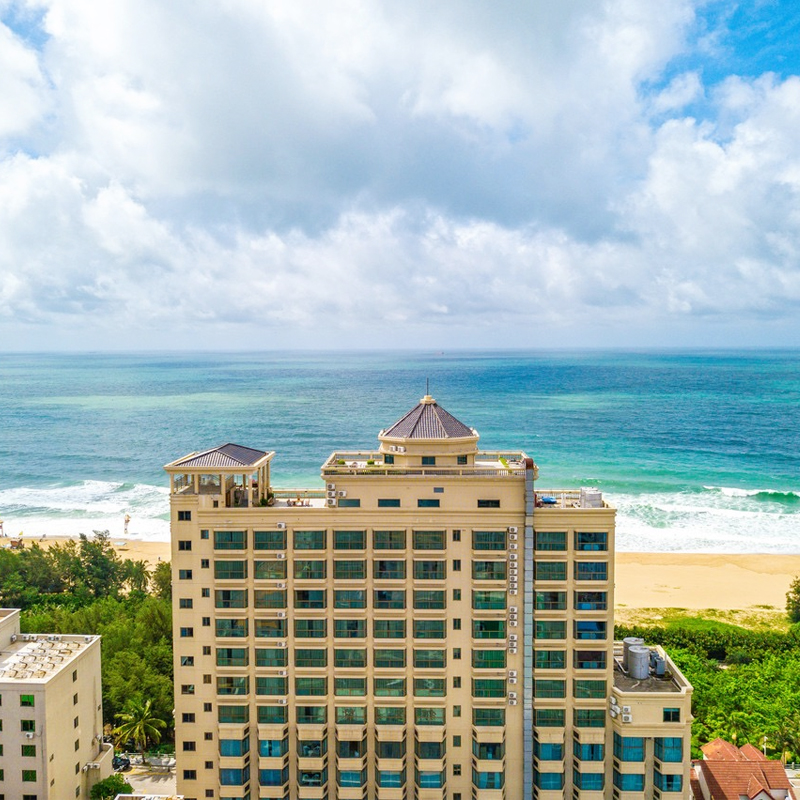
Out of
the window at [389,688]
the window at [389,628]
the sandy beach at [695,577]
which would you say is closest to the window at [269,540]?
the window at [389,628]

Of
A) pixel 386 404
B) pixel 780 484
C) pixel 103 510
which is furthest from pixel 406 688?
pixel 386 404

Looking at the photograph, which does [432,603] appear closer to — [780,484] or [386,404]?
[780,484]

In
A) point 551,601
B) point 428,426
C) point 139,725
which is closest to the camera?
point 551,601

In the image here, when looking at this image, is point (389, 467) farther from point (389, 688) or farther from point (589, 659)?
point (589, 659)

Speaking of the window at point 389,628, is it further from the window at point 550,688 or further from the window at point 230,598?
the window at point 550,688

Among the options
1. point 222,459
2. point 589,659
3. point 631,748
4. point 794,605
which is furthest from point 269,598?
point 794,605

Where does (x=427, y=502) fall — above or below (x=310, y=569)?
above

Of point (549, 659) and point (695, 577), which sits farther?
point (695, 577)
